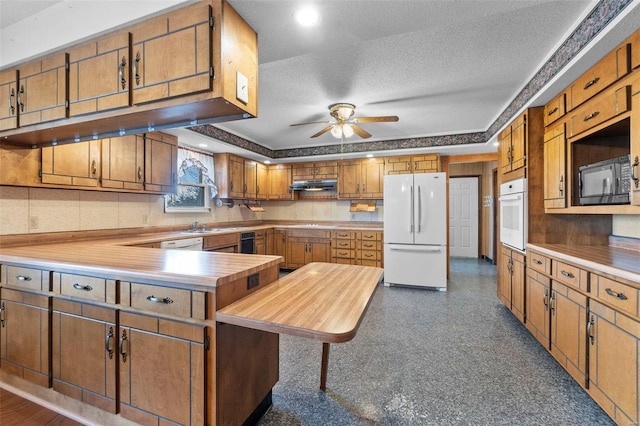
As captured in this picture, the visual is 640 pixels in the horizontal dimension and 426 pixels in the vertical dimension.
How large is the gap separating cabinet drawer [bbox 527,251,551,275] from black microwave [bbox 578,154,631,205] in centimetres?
52

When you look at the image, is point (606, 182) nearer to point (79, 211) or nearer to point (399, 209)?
point (399, 209)

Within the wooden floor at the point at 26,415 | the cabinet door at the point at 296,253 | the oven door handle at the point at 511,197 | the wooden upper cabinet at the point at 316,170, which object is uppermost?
the wooden upper cabinet at the point at 316,170

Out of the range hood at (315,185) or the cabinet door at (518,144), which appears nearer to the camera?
the cabinet door at (518,144)

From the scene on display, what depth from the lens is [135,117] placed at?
1720 mm

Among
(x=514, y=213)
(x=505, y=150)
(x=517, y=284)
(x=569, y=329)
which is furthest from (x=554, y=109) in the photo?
(x=569, y=329)

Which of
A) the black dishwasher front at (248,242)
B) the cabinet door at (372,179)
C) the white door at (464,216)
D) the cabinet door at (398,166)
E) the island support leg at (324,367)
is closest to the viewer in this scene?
the island support leg at (324,367)

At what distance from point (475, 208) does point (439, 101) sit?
15.1 feet

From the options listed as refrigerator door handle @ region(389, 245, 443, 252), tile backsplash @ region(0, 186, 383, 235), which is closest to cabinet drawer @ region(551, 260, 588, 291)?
refrigerator door handle @ region(389, 245, 443, 252)

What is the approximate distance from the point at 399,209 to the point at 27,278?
4.13 metres

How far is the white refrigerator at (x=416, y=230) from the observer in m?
4.23

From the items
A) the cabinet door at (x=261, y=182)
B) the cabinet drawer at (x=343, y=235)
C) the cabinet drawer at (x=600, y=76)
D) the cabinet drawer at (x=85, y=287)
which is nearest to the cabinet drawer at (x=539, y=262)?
the cabinet drawer at (x=600, y=76)

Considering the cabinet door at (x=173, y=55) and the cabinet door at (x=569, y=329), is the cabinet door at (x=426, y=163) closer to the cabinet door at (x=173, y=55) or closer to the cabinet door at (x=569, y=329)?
the cabinet door at (x=569, y=329)

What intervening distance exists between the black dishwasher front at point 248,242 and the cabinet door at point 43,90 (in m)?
2.99

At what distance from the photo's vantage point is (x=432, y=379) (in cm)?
203
